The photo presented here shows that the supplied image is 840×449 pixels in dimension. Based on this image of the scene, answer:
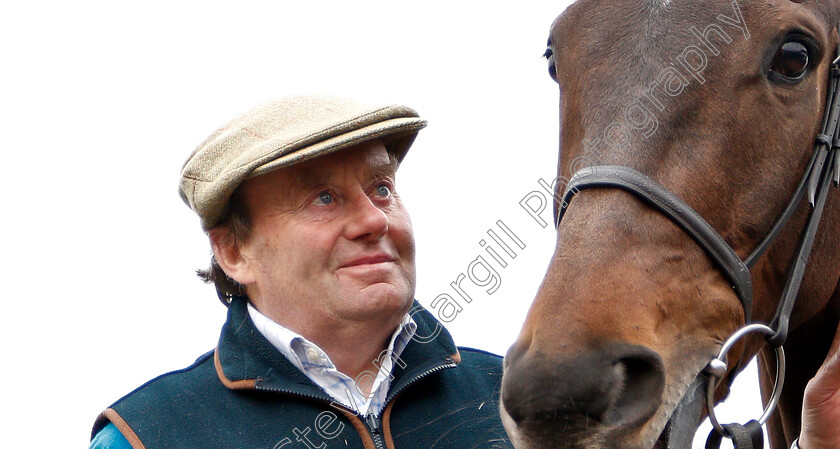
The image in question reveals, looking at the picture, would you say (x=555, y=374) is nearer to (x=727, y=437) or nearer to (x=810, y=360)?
(x=727, y=437)

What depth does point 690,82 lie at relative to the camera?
2.11m

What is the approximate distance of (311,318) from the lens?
271 cm

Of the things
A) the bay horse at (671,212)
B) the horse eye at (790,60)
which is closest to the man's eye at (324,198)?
the bay horse at (671,212)

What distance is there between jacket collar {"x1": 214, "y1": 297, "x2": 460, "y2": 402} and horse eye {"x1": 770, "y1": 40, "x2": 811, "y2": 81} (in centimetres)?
143

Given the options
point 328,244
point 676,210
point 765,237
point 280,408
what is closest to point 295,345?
point 280,408

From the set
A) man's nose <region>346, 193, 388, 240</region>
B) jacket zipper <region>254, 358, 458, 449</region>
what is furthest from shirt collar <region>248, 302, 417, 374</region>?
man's nose <region>346, 193, 388, 240</region>

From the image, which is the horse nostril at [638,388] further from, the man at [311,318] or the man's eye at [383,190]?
the man's eye at [383,190]

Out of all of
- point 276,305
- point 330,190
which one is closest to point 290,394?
point 276,305

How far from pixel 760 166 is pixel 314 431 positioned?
61.7 inches

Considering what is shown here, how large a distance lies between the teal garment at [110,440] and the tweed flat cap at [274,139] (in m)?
0.78

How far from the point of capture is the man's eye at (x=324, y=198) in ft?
9.13

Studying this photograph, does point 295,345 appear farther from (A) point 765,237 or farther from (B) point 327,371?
(A) point 765,237

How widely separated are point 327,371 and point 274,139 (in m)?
0.81

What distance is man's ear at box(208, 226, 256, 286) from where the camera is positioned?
2895mm
